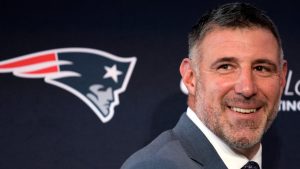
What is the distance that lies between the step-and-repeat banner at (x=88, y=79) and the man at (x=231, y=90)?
50 centimetres

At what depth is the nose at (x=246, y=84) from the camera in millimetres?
1197

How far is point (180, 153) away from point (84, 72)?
2.18 feet

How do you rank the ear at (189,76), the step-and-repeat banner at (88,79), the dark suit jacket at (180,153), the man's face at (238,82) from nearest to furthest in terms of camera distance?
the dark suit jacket at (180,153), the man's face at (238,82), the ear at (189,76), the step-and-repeat banner at (88,79)

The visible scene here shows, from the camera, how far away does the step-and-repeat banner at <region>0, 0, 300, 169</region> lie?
1.71m

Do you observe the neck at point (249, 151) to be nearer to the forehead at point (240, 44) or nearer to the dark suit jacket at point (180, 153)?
the dark suit jacket at point (180, 153)

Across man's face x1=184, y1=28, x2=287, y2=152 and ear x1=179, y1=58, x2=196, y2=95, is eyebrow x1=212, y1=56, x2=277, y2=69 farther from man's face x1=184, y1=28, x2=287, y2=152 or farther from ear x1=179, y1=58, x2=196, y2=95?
ear x1=179, y1=58, x2=196, y2=95

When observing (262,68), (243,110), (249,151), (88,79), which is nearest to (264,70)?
(262,68)

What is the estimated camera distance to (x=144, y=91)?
5.86ft

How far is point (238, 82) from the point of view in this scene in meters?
1.21

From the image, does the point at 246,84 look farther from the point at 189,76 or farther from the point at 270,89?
the point at 189,76

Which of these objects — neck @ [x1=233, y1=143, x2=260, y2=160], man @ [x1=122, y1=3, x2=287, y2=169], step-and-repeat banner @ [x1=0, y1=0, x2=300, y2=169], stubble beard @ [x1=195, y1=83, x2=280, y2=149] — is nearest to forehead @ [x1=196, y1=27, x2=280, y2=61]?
man @ [x1=122, y1=3, x2=287, y2=169]

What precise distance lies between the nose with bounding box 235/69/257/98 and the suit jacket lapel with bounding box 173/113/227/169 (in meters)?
0.15

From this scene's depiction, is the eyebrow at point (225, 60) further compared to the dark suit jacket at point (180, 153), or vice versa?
the eyebrow at point (225, 60)

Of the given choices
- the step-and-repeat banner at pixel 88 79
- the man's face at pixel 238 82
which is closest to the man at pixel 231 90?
the man's face at pixel 238 82
